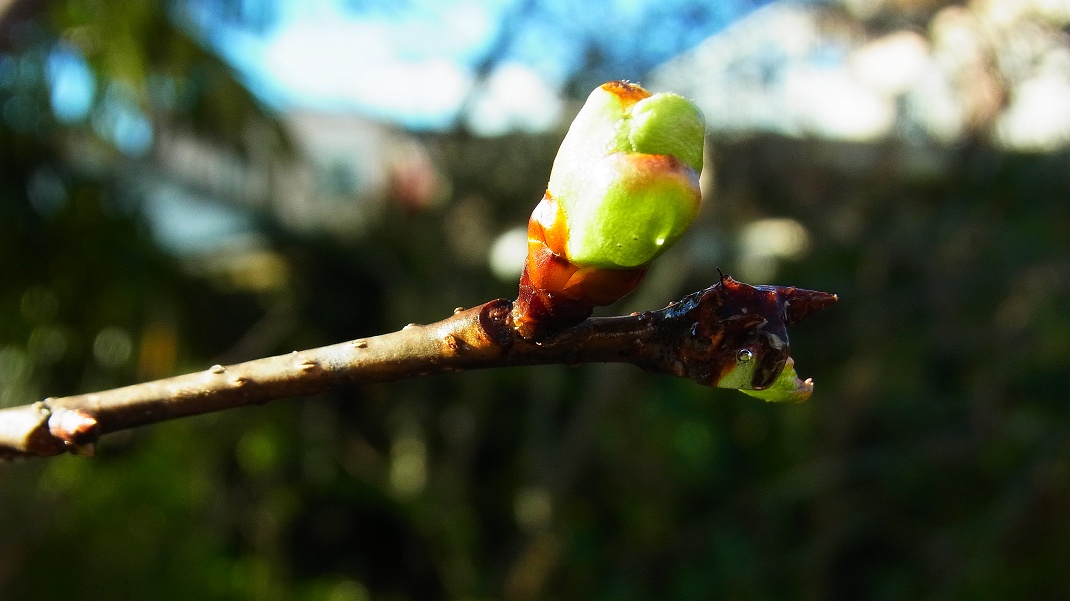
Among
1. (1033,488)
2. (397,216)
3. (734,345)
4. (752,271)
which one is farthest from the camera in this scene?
(397,216)

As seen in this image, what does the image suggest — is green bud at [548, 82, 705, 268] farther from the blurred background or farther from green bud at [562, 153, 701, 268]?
the blurred background

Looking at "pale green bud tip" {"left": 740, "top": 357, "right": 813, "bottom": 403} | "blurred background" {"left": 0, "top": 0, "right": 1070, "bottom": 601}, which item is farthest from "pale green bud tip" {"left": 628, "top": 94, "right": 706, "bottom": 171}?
"blurred background" {"left": 0, "top": 0, "right": 1070, "bottom": 601}

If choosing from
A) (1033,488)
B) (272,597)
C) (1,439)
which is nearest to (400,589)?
(272,597)

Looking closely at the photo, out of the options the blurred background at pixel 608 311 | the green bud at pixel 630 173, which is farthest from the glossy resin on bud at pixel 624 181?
the blurred background at pixel 608 311

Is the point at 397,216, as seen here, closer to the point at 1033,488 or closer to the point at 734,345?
the point at 1033,488

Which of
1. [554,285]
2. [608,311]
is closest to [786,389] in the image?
[554,285]

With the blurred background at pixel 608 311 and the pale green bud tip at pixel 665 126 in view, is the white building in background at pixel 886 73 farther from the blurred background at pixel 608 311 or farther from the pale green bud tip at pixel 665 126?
the pale green bud tip at pixel 665 126
